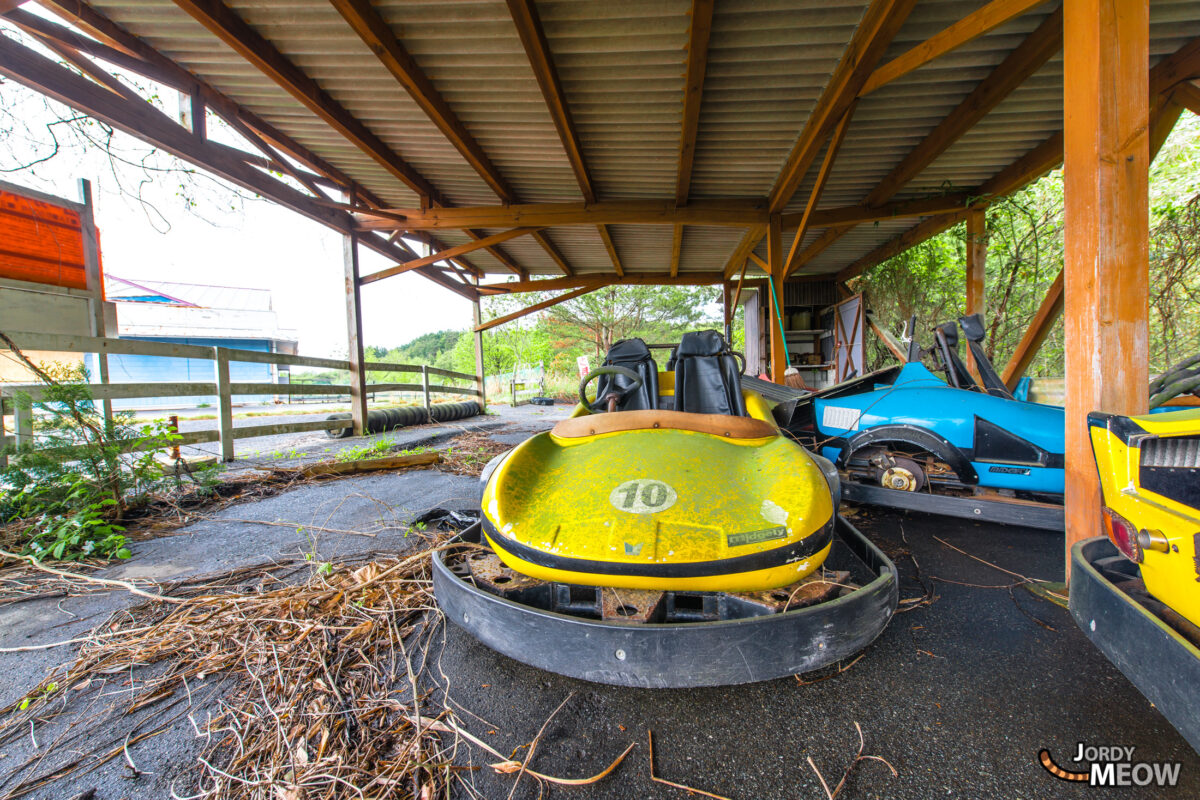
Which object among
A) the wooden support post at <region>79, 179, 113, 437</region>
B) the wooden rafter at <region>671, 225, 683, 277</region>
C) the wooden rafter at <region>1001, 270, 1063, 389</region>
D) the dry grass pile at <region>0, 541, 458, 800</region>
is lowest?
the dry grass pile at <region>0, 541, 458, 800</region>

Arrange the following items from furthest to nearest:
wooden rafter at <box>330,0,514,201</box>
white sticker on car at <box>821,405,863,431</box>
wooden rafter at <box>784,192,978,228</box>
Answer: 1. wooden rafter at <box>784,192,978,228</box>
2. white sticker on car at <box>821,405,863,431</box>
3. wooden rafter at <box>330,0,514,201</box>

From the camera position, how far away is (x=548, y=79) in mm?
3436

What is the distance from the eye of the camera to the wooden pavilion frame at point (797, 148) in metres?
1.68

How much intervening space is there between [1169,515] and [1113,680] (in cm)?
67

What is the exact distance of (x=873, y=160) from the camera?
16.3ft

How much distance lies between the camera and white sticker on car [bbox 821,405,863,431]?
3126 mm

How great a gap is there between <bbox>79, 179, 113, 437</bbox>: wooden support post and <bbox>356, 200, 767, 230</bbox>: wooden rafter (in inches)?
109

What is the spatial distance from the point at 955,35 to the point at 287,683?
15.0ft

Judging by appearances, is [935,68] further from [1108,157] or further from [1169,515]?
[1169,515]

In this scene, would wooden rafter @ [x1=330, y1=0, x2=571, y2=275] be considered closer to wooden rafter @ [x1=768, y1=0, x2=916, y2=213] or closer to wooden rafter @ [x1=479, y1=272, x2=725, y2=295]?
wooden rafter @ [x1=768, y1=0, x2=916, y2=213]

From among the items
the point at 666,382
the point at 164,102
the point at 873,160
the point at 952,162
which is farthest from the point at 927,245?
the point at 164,102

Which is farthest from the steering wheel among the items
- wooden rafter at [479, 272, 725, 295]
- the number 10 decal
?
wooden rafter at [479, 272, 725, 295]

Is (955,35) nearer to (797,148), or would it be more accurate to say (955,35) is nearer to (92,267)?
(797,148)

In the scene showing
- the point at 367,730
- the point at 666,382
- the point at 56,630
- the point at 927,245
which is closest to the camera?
the point at 367,730
